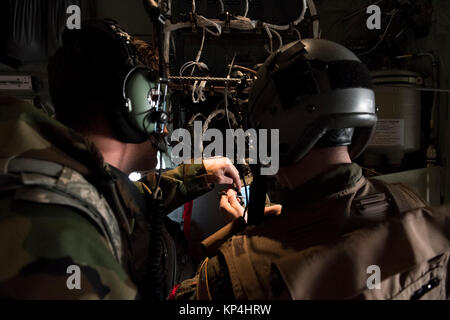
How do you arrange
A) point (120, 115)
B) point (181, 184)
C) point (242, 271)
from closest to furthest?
point (242, 271) < point (120, 115) < point (181, 184)

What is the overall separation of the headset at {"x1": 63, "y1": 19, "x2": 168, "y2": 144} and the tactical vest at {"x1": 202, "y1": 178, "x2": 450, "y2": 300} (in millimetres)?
543

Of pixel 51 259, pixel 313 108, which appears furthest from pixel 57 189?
pixel 313 108

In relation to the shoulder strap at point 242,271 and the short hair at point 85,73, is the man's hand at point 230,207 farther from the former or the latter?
the short hair at point 85,73

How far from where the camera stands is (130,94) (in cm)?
87

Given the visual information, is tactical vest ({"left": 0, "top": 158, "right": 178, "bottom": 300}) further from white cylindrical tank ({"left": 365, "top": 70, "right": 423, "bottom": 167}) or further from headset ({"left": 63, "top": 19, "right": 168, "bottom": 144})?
white cylindrical tank ({"left": 365, "top": 70, "right": 423, "bottom": 167})

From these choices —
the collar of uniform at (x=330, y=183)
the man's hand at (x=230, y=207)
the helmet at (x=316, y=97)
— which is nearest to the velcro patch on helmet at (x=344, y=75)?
the helmet at (x=316, y=97)

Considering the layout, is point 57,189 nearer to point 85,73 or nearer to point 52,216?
point 52,216

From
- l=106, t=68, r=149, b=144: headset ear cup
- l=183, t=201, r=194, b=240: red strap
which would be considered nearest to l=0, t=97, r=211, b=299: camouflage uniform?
l=106, t=68, r=149, b=144: headset ear cup

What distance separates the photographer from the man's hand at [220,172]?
1.56m

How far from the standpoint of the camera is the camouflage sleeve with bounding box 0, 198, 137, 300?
0.47 meters

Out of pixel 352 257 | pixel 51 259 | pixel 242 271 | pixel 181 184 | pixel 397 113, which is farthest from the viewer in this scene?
pixel 397 113

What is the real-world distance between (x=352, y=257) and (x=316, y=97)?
20.6 inches

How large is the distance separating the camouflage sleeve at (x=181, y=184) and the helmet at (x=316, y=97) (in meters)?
0.74

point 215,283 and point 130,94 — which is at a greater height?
point 130,94
